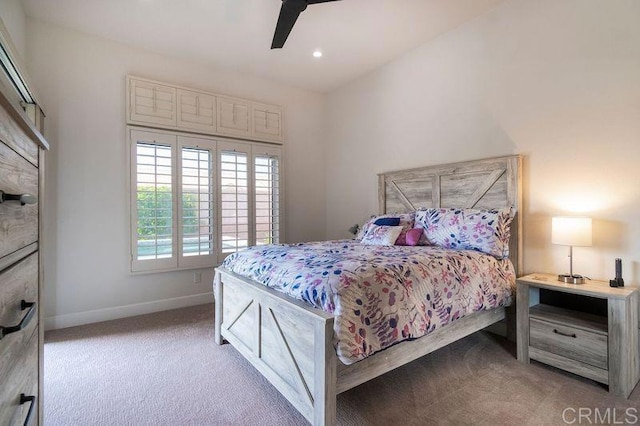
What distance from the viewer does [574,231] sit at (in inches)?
92.7

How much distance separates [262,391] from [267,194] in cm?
293

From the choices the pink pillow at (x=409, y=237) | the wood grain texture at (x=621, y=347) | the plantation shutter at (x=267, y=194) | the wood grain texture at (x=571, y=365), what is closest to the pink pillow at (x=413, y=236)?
the pink pillow at (x=409, y=237)

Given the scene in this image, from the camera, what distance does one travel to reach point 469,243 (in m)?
2.81

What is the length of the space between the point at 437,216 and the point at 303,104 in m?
3.03

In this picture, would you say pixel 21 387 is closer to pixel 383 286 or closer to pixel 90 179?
pixel 383 286

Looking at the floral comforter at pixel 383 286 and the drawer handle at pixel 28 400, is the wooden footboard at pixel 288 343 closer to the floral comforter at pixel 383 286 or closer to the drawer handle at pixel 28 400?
the floral comforter at pixel 383 286

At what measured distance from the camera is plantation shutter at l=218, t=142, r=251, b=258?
4185 mm

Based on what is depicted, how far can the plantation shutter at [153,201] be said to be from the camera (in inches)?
142

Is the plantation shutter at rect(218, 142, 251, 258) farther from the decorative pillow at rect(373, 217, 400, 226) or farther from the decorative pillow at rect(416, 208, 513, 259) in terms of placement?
the decorative pillow at rect(416, 208, 513, 259)

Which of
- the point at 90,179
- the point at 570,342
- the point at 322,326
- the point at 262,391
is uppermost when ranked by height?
the point at 90,179

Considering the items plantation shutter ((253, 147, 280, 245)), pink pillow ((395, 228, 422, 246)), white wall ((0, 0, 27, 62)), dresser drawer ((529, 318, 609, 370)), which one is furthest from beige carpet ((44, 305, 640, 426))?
white wall ((0, 0, 27, 62))

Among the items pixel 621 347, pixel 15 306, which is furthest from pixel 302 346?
pixel 621 347

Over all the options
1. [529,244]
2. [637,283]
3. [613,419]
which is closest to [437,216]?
[529,244]

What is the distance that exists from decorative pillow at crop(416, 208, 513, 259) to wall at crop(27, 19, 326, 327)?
3093 mm
